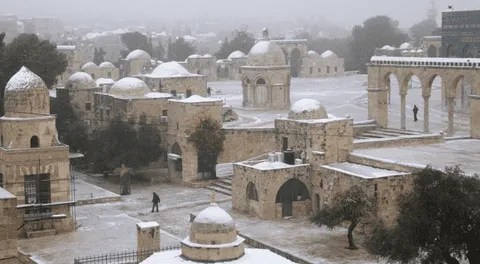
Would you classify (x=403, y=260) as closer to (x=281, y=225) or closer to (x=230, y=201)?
(x=281, y=225)

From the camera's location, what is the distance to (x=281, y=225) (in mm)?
26609

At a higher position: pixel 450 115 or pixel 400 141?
pixel 450 115

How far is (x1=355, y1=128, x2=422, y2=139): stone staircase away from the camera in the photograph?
34906 millimetres

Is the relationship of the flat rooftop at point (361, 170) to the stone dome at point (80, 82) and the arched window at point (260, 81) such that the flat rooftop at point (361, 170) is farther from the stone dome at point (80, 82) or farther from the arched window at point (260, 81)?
the arched window at point (260, 81)

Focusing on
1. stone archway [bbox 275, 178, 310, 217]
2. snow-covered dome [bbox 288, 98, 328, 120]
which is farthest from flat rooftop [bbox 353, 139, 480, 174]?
stone archway [bbox 275, 178, 310, 217]

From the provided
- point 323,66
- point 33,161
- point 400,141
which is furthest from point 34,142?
point 323,66

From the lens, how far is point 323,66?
67.6 metres

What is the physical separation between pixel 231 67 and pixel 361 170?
39.2 metres

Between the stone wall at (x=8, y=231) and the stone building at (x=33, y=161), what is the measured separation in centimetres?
381

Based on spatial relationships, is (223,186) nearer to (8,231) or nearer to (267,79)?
(8,231)

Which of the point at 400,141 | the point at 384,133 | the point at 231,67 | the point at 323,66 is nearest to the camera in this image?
the point at 400,141

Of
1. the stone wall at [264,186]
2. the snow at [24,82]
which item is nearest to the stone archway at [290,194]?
the stone wall at [264,186]

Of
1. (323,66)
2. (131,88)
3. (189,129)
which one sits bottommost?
(189,129)

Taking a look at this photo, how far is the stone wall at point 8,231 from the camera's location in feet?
70.3
